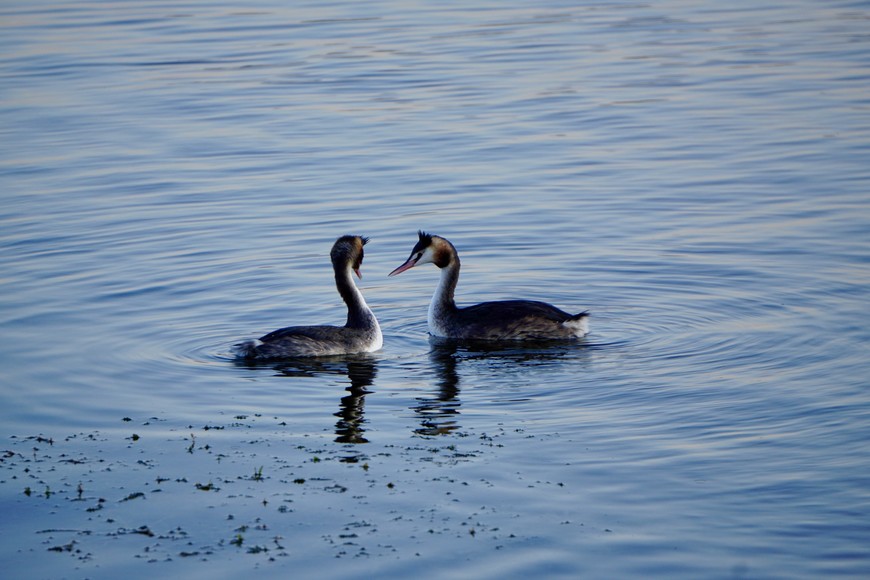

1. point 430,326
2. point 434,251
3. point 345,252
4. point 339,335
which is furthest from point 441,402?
point 434,251

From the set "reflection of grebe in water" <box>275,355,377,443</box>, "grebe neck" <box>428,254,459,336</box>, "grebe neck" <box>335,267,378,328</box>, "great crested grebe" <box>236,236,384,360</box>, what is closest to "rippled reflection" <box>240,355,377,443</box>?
"reflection of grebe in water" <box>275,355,377,443</box>

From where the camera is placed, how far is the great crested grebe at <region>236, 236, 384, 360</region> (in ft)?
45.3

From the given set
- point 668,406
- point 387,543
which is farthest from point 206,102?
point 387,543

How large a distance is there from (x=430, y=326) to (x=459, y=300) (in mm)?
1426

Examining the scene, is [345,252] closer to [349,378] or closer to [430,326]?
[430,326]

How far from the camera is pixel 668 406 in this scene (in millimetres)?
11922

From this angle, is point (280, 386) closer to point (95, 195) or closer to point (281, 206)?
point (281, 206)

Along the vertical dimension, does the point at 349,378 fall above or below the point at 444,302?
below

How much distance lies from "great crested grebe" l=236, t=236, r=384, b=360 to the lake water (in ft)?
0.80

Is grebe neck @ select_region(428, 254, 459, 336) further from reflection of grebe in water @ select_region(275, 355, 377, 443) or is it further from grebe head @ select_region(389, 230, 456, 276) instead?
reflection of grebe in water @ select_region(275, 355, 377, 443)

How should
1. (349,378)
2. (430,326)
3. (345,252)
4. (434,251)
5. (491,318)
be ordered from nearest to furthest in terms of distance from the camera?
(349,378) → (491,318) → (345,252) → (430,326) → (434,251)

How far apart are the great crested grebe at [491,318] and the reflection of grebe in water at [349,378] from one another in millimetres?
1174

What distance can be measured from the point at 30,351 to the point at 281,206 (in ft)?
24.3

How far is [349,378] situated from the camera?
43.9 feet
